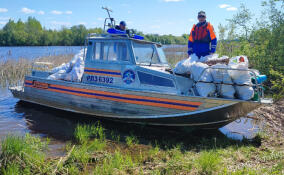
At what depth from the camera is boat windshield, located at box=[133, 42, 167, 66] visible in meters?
6.70

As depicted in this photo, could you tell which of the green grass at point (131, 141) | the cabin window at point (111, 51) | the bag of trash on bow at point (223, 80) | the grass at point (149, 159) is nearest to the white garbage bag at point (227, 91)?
the bag of trash on bow at point (223, 80)

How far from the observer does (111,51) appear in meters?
6.85

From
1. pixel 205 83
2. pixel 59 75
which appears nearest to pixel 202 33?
pixel 205 83

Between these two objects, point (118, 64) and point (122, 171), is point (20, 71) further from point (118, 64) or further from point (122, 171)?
point (122, 171)

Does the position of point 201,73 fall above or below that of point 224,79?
above

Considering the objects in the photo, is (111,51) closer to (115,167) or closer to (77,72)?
(77,72)

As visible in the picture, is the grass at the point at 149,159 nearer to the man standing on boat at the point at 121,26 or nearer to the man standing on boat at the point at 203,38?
the man standing on boat at the point at 203,38

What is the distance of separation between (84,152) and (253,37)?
1116 centimetres

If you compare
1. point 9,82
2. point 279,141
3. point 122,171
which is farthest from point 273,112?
point 9,82

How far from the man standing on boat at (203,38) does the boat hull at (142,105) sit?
183 cm

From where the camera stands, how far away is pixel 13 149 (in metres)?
4.25

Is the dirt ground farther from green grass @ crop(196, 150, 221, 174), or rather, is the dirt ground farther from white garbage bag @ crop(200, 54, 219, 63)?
green grass @ crop(196, 150, 221, 174)

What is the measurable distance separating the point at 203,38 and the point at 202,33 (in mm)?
140

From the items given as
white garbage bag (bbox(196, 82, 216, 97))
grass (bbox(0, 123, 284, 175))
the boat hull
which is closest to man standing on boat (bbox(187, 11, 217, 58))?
white garbage bag (bbox(196, 82, 216, 97))
